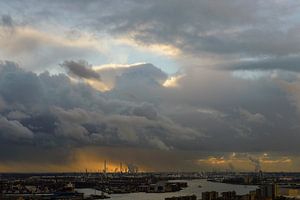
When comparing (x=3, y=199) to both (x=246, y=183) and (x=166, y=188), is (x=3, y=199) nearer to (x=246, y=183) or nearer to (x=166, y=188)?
(x=166, y=188)

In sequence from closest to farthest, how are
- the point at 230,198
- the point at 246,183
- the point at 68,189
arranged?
A: the point at 230,198
the point at 68,189
the point at 246,183

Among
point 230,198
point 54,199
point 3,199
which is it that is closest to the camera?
point 230,198

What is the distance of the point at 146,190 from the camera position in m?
99.8

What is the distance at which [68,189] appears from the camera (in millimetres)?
89812

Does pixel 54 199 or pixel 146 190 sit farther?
pixel 146 190

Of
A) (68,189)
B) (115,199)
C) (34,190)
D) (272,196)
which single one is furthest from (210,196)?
(34,190)

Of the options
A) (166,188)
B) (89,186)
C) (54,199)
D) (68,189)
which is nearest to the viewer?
(54,199)

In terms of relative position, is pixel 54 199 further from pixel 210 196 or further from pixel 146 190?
pixel 146 190

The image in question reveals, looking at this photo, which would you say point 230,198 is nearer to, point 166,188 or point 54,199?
point 54,199

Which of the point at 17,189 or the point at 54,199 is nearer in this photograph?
the point at 54,199

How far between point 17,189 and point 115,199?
26124 millimetres

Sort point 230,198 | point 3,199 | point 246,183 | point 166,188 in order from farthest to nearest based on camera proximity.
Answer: point 246,183
point 166,188
point 3,199
point 230,198

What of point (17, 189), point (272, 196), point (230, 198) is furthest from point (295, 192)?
point (17, 189)

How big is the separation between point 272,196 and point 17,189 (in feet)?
162
